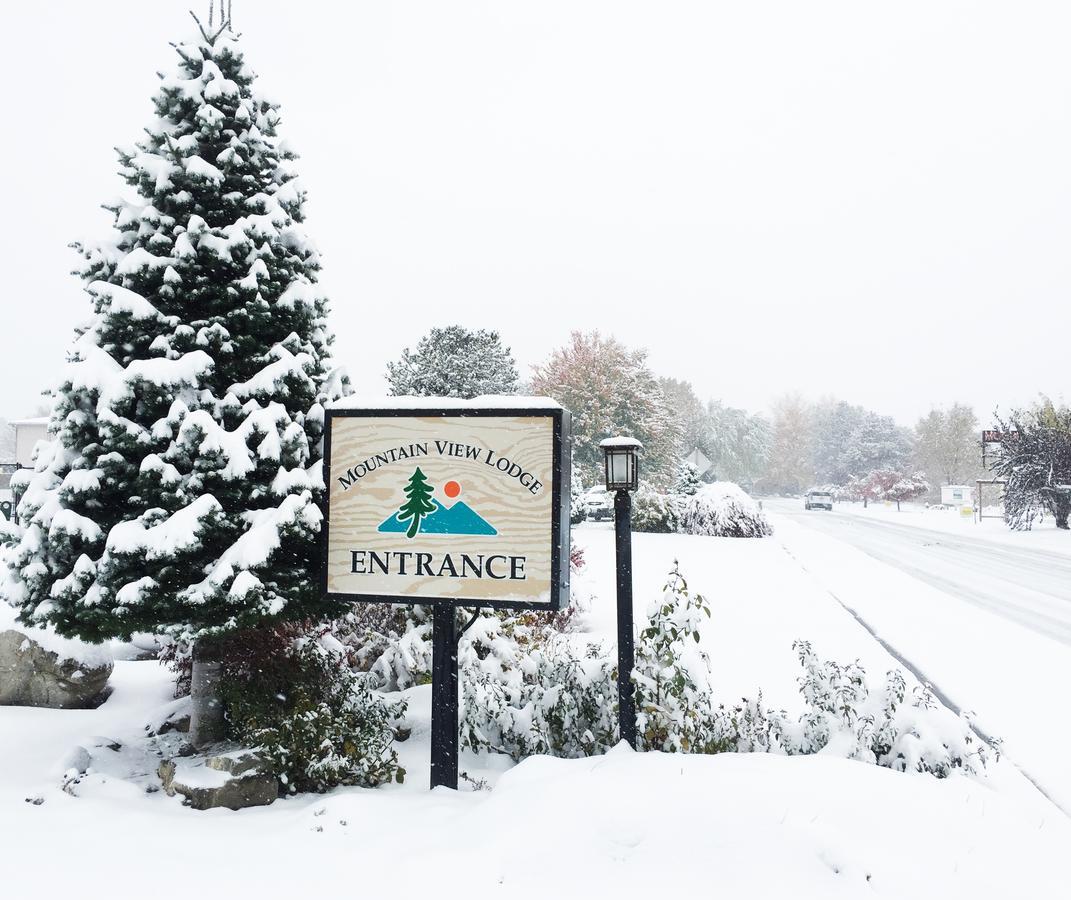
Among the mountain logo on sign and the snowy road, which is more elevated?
the mountain logo on sign

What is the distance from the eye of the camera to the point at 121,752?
4758 mm

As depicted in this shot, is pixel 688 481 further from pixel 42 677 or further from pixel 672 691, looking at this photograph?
pixel 42 677

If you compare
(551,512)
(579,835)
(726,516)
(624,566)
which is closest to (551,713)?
(624,566)

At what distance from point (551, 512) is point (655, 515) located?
1811 centimetres

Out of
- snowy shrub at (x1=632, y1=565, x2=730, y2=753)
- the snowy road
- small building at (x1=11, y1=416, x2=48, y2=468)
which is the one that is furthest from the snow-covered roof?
small building at (x1=11, y1=416, x2=48, y2=468)

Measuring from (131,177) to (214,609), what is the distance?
3.00m

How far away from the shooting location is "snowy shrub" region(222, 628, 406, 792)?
4.23 m

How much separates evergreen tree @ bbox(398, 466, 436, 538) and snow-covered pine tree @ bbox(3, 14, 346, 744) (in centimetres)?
62

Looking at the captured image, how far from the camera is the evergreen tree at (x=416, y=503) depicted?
4383mm

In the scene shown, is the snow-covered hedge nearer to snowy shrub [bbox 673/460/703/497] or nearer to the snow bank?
the snow bank

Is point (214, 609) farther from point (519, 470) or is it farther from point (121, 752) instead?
point (519, 470)

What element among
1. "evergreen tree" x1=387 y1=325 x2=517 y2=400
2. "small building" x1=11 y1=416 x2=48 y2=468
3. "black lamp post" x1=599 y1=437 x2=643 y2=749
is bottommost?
"black lamp post" x1=599 y1=437 x2=643 y2=749

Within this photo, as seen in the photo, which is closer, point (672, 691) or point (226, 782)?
point (226, 782)

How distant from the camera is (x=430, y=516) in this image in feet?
14.3
